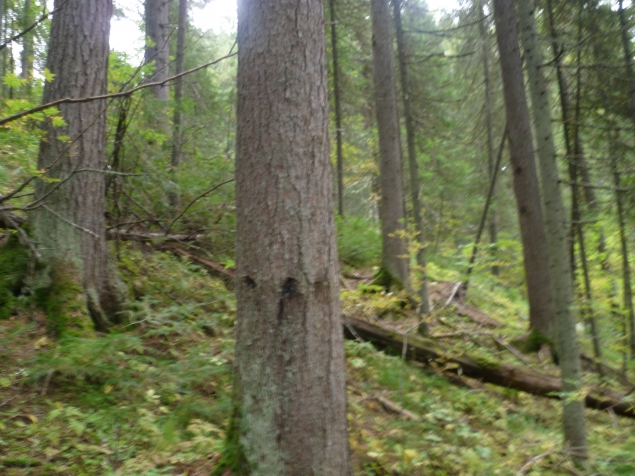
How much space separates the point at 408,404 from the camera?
5.55 metres

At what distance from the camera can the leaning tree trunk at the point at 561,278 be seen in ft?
15.4

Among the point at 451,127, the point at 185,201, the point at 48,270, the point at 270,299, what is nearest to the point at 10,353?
the point at 48,270

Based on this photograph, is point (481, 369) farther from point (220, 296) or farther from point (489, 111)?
point (489, 111)

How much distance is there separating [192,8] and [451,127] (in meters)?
11.1

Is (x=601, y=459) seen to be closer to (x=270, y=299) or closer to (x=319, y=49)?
(x=270, y=299)

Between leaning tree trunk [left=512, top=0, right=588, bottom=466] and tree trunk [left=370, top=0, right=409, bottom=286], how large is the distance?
14.8ft

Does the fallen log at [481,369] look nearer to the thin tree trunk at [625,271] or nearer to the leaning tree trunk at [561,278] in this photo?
the leaning tree trunk at [561,278]

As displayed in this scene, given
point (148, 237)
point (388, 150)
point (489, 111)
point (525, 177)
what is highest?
point (489, 111)

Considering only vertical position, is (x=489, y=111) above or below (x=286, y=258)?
above

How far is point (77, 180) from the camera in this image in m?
5.23

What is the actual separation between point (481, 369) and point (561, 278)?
2021 mm

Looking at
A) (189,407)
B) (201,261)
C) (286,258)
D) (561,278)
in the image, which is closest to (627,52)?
(561,278)

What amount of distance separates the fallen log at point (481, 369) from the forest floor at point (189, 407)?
13cm

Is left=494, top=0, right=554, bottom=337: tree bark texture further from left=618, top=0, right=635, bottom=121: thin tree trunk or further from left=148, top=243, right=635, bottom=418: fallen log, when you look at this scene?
left=148, top=243, right=635, bottom=418: fallen log
